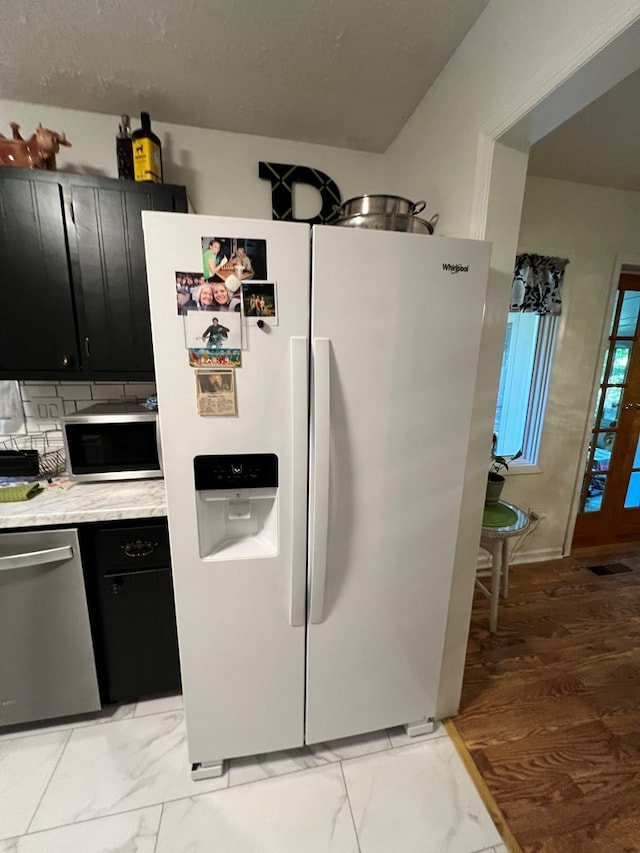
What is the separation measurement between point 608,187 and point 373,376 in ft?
8.26

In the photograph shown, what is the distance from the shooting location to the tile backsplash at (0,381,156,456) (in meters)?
1.76

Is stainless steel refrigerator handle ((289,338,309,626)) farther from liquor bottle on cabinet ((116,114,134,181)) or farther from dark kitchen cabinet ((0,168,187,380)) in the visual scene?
liquor bottle on cabinet ((116,114,134,181))

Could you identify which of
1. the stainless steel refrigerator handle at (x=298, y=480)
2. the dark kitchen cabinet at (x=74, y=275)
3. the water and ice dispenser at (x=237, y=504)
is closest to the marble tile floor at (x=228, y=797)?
the stainless steel refrigerator handle at (x=298, y=480)

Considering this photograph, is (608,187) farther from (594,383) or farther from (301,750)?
(301,750)

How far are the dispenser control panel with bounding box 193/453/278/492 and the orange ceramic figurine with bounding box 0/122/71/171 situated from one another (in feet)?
4.60

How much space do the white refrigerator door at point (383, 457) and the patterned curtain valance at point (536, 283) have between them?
1431 mm

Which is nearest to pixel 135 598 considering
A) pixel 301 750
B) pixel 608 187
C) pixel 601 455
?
pixel 301 750

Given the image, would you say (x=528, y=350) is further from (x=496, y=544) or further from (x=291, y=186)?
(x=291, y=186)

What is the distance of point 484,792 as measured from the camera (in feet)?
4.27

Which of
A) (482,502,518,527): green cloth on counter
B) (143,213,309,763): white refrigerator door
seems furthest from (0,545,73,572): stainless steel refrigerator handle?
(482,502,518,527): green cloth on counter

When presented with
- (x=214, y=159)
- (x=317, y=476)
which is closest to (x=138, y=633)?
(x=317, y=476)

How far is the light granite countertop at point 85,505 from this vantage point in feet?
4.14

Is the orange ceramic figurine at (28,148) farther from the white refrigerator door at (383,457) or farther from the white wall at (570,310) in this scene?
the white wall at (570,310)

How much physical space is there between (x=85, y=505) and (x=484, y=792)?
1829 millimetres
